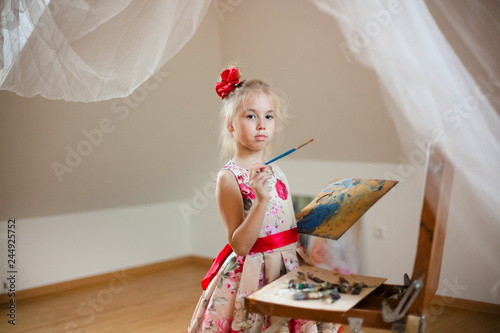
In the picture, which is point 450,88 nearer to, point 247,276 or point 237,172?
point 237,172

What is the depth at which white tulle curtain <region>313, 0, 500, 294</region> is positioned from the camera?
2.53 metres

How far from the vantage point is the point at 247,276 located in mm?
1704

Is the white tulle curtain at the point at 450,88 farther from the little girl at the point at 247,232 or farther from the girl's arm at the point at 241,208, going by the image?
the girl's arm at the point at 241,208

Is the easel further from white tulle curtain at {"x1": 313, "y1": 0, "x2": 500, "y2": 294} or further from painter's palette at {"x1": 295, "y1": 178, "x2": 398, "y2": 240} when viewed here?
white tulle curtain at {"x1": 313, "y1": 0, "x2": 500, "y2": 294}

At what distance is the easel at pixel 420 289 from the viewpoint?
49.8 inches

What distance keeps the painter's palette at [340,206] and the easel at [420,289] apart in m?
0.25

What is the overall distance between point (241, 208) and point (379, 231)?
1.83 m

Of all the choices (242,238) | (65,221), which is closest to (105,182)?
(65,221)

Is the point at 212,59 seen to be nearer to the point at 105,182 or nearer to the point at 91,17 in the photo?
the point at 105,182

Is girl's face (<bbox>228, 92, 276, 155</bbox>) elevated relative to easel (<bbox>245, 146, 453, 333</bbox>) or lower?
elevated

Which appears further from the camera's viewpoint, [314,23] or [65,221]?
[65,221]

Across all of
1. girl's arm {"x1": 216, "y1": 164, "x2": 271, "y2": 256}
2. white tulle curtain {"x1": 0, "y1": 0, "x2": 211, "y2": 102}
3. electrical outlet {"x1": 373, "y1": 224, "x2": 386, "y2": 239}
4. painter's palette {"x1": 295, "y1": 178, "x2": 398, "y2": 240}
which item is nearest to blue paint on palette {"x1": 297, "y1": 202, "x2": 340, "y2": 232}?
painter's palette {"x1": 295, "y1": 178, "x2": 398, "y2": 240}

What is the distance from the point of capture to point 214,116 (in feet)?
12.6

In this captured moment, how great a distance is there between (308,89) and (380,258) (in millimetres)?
1087
